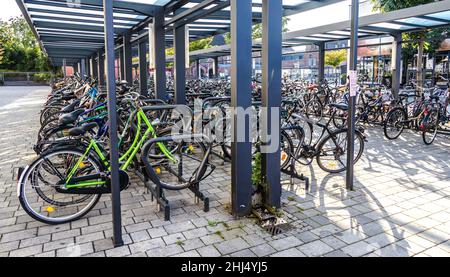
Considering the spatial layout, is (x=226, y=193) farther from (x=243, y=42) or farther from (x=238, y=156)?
(x=243, y=42)

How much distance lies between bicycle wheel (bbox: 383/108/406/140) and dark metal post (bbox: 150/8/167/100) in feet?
14.2

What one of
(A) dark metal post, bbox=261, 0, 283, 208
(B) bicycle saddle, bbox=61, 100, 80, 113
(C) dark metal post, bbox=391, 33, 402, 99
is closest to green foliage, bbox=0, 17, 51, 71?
(C) dark metal post, bbox=391, 33, 402, 99

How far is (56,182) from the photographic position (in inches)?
140

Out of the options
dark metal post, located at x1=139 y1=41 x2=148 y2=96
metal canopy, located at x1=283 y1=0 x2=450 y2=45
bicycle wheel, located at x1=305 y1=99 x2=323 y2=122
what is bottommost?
bicycle wheel, located at x1=305 y1=99 x2=323 y2=122

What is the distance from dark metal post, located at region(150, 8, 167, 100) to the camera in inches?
243

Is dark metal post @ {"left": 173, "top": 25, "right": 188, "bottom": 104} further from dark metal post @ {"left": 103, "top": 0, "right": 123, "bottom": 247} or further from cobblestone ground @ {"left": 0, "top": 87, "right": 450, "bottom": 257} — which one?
dark metal post @ {"left": 103, "top": 0, "right": 123, "bottom": 247}

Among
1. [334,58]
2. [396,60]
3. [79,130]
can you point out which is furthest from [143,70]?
[334,58]

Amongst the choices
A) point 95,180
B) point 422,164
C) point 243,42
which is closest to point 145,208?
point 95,180

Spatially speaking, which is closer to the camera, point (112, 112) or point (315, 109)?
point (112, 112)

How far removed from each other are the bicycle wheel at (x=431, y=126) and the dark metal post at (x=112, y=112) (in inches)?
229

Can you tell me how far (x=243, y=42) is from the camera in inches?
133

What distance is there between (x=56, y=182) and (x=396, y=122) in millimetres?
6386

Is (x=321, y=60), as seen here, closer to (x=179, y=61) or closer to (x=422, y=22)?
(x=422, y=22)
